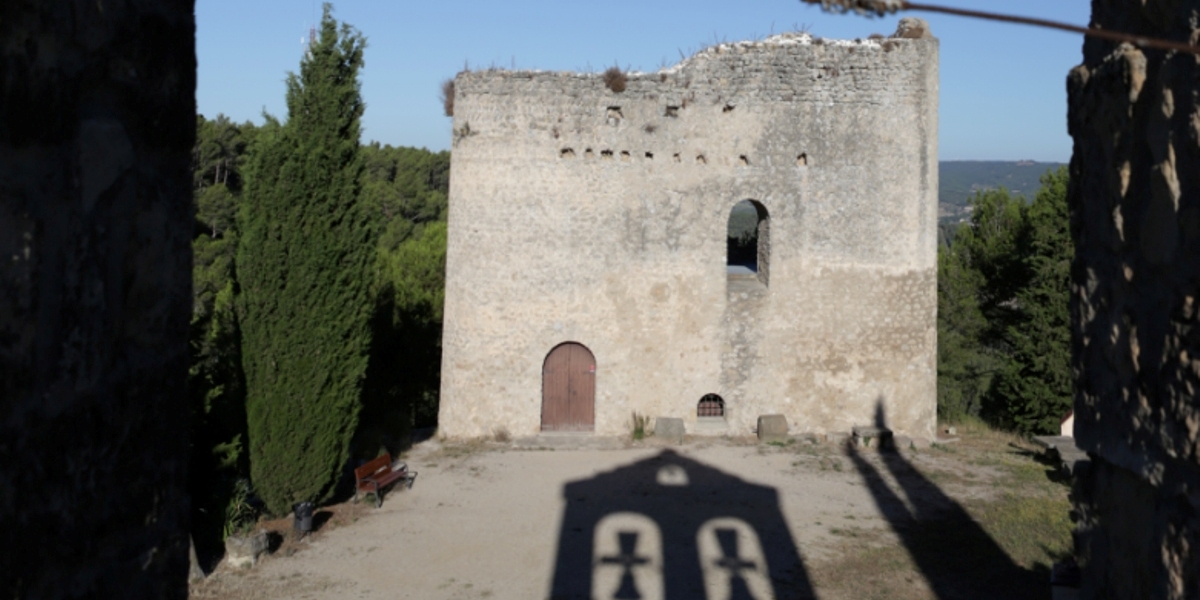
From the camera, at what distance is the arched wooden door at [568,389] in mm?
14766

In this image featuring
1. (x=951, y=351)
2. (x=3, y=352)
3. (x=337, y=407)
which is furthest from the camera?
(x=951, y=351)

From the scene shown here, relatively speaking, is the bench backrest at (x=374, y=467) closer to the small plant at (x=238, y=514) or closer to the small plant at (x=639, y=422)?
the small plant at (x=238, y=514)

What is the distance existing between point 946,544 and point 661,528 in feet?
10.0

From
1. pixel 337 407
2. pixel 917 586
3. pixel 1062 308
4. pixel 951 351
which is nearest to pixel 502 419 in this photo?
pixel 337 407

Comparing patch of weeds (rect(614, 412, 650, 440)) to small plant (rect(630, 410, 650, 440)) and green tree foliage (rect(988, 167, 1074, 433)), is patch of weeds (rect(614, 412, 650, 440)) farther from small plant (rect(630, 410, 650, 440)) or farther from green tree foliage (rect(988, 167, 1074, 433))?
green tree foliage (rect(988, 167, 1074, 433))

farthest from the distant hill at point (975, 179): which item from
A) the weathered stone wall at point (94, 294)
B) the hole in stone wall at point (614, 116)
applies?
the weathered stone wall at point (94, 294)

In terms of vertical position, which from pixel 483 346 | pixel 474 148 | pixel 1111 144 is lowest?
pixel 483 346

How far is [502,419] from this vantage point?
14.6m

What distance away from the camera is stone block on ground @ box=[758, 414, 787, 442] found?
14797 mm

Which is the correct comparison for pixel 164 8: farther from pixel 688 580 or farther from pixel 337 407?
pixel 337 407

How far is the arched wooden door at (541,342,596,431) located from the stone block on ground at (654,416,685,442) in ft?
3.41

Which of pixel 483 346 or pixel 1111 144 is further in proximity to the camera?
pixel 483 346

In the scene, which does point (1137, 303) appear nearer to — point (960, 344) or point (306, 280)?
point (306, 280)

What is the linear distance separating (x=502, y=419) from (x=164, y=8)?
12588mm
